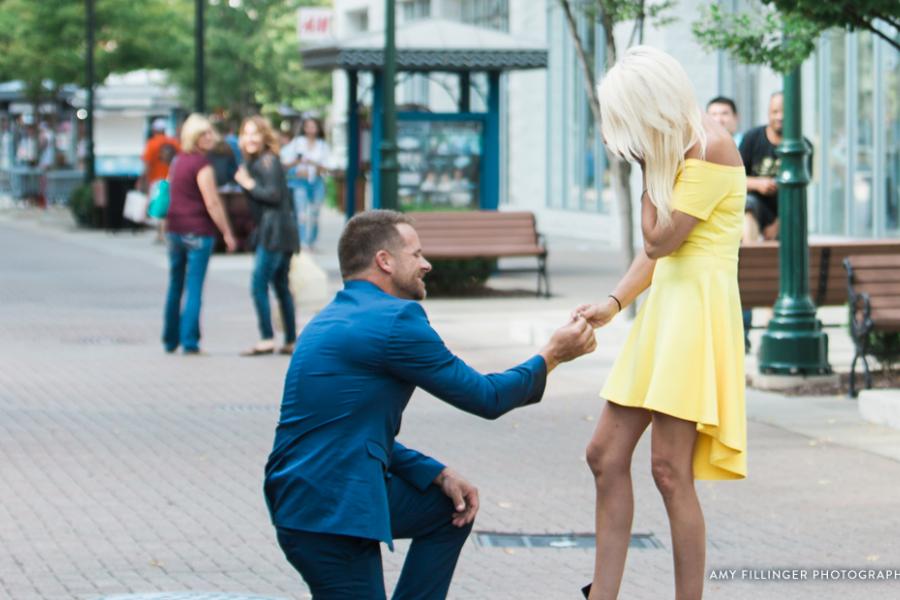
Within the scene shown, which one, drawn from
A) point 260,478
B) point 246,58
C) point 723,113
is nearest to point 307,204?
point 723,113

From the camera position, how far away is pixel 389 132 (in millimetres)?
16484

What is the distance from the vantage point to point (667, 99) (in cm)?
518

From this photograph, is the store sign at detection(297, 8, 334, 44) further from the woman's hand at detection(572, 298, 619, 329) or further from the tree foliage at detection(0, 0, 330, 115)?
the woman's hand at detection(572, 298, 619, 329)

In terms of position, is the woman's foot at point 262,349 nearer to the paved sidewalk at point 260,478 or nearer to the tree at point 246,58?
the paved sidewalk at point 260,478

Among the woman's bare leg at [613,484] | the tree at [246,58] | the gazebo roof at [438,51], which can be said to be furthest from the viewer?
the tree at [246,58]

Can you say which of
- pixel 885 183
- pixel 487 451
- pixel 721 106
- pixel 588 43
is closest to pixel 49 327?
pixel 721 106

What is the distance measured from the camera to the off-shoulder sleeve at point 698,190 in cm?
527

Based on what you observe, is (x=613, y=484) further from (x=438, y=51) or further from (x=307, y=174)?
(x=307, y=174)

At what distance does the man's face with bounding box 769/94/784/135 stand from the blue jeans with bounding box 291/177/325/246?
12.7 m

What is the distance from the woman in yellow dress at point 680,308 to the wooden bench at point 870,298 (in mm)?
5358

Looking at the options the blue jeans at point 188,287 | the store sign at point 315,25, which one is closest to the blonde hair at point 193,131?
the blue jeans at point 188,287

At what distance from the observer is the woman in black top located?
13.1 m

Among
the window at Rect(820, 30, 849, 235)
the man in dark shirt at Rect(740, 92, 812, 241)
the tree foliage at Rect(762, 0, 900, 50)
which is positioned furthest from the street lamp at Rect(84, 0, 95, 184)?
the tree foliage at Rect(762, 0, 900, 50)

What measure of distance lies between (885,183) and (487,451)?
1348 cm
